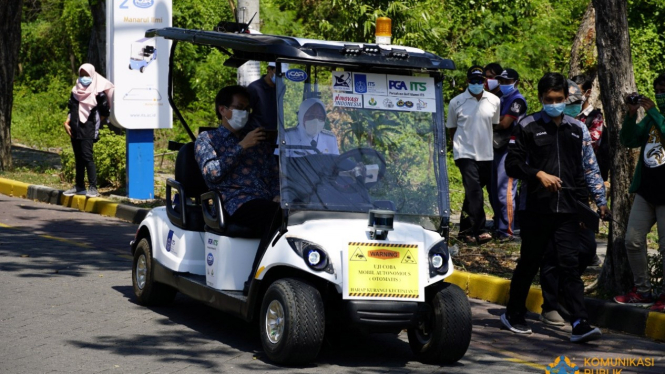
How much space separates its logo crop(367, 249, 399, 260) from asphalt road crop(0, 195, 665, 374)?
2.32 feet

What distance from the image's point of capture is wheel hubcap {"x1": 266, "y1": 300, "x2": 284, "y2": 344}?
6000mm

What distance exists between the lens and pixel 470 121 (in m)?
10.6

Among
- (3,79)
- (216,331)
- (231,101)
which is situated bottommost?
(216,331)

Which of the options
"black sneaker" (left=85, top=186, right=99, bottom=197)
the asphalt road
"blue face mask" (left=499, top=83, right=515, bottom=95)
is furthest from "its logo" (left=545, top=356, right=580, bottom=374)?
"black sneaker" (left=85, top=186, right=99, bottom=197)

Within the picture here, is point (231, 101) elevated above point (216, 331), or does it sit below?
above

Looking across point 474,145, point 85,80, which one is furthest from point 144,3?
point 474,145

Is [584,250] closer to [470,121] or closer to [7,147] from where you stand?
[470,121]

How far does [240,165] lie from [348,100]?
41.9 inches

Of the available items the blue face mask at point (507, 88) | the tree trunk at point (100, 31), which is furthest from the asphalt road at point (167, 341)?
the tree trunk at point (100, 31)

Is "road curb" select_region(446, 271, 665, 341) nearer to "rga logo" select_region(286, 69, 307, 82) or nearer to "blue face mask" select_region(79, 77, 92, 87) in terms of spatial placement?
"rga logo" select_region(286, 69, 307, 82)

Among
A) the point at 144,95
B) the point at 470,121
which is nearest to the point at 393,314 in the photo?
the point at 470,121

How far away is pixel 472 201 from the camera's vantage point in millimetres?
10570

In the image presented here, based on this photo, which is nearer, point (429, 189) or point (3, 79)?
point (429, 189)

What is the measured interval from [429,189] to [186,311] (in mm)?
2339
